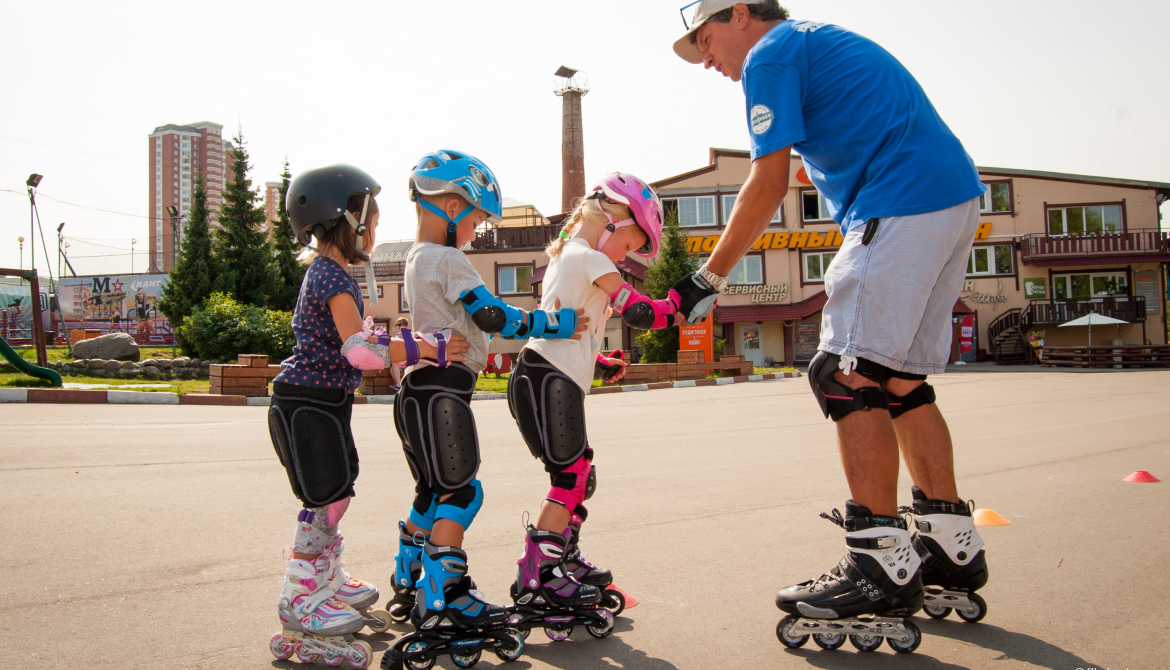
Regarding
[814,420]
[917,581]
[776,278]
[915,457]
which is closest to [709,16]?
[915,457]

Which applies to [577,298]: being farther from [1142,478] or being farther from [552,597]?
[1142,478]

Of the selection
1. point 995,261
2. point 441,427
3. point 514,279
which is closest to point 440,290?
point 441,427

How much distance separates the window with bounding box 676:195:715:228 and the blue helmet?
1407 inches

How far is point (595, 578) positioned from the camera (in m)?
2.83

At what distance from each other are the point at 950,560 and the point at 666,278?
2837 centimetres

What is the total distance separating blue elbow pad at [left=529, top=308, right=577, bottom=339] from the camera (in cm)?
261

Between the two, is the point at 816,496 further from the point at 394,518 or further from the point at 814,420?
the point at 814,420

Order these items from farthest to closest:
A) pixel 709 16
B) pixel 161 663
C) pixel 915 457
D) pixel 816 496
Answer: pixel 816 496 → pixel 709 16 → pixel 915 457 → pixel 161 663

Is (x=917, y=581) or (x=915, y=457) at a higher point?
(x=915, y=457)

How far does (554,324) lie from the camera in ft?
8.71

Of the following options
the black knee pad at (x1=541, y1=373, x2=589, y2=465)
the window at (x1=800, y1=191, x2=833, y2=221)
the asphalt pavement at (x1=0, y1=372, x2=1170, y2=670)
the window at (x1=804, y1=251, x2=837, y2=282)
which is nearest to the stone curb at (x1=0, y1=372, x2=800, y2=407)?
the asphalt pavement at (x1=0, y1=372, x2=1170, y2=670)

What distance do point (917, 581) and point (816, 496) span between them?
2425 mm

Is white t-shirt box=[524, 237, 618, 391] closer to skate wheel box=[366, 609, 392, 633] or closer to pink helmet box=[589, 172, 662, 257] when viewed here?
pink helmet box=[589, 172, 662, 257]

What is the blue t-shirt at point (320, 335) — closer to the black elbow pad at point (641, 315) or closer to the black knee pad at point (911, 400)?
the black elbow pad at point (641, 315)
